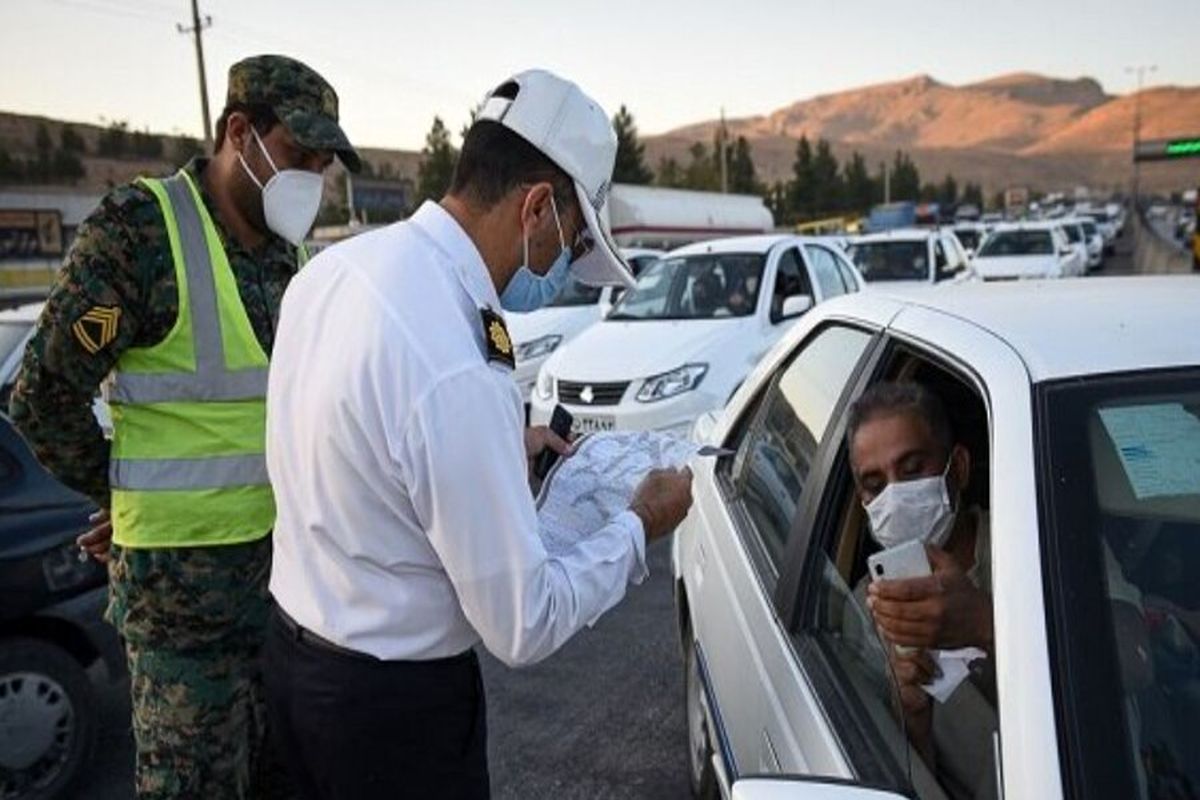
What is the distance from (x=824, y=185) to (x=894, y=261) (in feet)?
216

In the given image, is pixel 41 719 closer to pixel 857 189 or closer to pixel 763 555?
pixel 763 555

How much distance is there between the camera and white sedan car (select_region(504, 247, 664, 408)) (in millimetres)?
9453

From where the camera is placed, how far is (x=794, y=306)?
26.0ft

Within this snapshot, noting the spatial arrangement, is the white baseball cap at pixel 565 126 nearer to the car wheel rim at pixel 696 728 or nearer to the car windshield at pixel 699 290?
the car wheel rim at pixel 696 728

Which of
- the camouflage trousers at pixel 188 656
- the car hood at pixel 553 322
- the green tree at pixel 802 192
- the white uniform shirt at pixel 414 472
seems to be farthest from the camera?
the green tree at pixel 802 192

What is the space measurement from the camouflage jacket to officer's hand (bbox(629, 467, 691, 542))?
107 cm

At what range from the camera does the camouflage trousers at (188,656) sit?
7.22 ft

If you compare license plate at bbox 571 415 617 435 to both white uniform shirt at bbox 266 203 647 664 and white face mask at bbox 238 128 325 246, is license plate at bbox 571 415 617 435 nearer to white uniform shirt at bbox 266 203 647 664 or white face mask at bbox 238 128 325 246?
white face mask at bbox 238 128 325 246

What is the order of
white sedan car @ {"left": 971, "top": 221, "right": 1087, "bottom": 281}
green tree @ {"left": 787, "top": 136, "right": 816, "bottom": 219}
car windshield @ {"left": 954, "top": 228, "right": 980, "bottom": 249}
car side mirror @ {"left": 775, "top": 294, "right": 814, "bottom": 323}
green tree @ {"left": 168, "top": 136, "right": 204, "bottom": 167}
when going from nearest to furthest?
1. car side mirror @ {"left": 775, "top": 294, "right": 814, "bottom": 323}
2. white sedan car @ {"left": 971, "top": 221, "right": 1087, "bottom": 281}
3. car windshield @ {"left": 954, "top": 228, "right": 980, "bottom": 249}
4. green tree @ {"left": 168, "top": 136, "right": 204, "bottom": 167}
5. green tree @ {"left": 787, "top": 136, "right": 816, "bottom": 219}

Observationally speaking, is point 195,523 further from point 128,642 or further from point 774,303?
point 774,303

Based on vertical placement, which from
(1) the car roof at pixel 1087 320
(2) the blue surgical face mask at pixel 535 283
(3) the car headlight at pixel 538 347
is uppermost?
(2) the blue surgical face mask at pixel 535 283

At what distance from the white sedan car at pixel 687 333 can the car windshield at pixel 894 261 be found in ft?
15.4

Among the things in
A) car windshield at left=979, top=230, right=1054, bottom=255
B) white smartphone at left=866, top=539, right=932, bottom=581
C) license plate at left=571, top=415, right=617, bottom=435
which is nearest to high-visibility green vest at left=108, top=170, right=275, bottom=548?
white smartphone at left=866, top=539, right=932, bottom=581

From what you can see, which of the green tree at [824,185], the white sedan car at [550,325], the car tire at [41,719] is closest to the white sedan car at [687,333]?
the white sedan car at [550,325]
